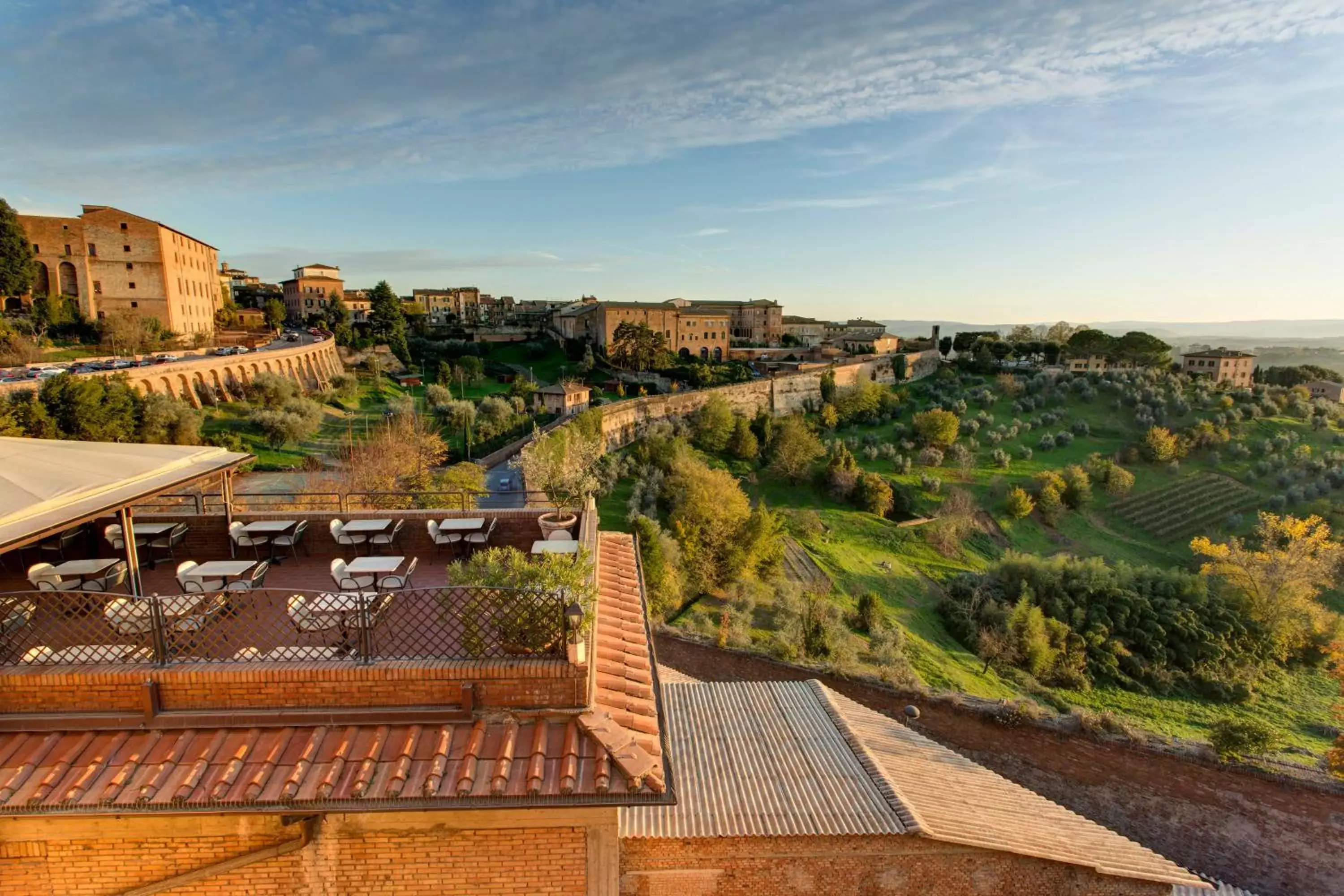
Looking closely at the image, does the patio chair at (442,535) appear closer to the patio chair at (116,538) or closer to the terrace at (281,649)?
the terrace at (281,649)

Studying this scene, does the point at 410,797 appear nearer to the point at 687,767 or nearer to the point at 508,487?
the point at 687,767

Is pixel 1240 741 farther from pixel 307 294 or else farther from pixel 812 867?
pixel 307 294

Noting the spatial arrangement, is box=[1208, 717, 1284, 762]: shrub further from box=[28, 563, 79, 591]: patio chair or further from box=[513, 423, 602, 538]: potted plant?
box=[28, 563, 79, 591]: patio chair

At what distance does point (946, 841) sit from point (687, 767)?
134 inches

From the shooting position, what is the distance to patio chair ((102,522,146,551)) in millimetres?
7223

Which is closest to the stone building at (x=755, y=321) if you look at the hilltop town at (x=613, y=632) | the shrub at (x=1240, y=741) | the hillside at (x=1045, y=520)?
the hillside at (x=1045, y=520)

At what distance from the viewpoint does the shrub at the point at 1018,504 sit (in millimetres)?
37156

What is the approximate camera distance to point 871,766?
362 inches

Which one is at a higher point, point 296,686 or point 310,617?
point 310,617

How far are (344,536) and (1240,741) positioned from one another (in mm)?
16674

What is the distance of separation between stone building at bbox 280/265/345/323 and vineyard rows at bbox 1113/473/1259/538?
255 feet

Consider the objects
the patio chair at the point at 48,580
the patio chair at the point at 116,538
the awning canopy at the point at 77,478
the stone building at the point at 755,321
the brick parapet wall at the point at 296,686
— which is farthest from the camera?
the stone building at the point at 755,321

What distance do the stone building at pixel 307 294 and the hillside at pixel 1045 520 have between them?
187ft

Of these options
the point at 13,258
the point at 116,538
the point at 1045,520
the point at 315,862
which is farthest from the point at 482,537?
the point at 13,258
